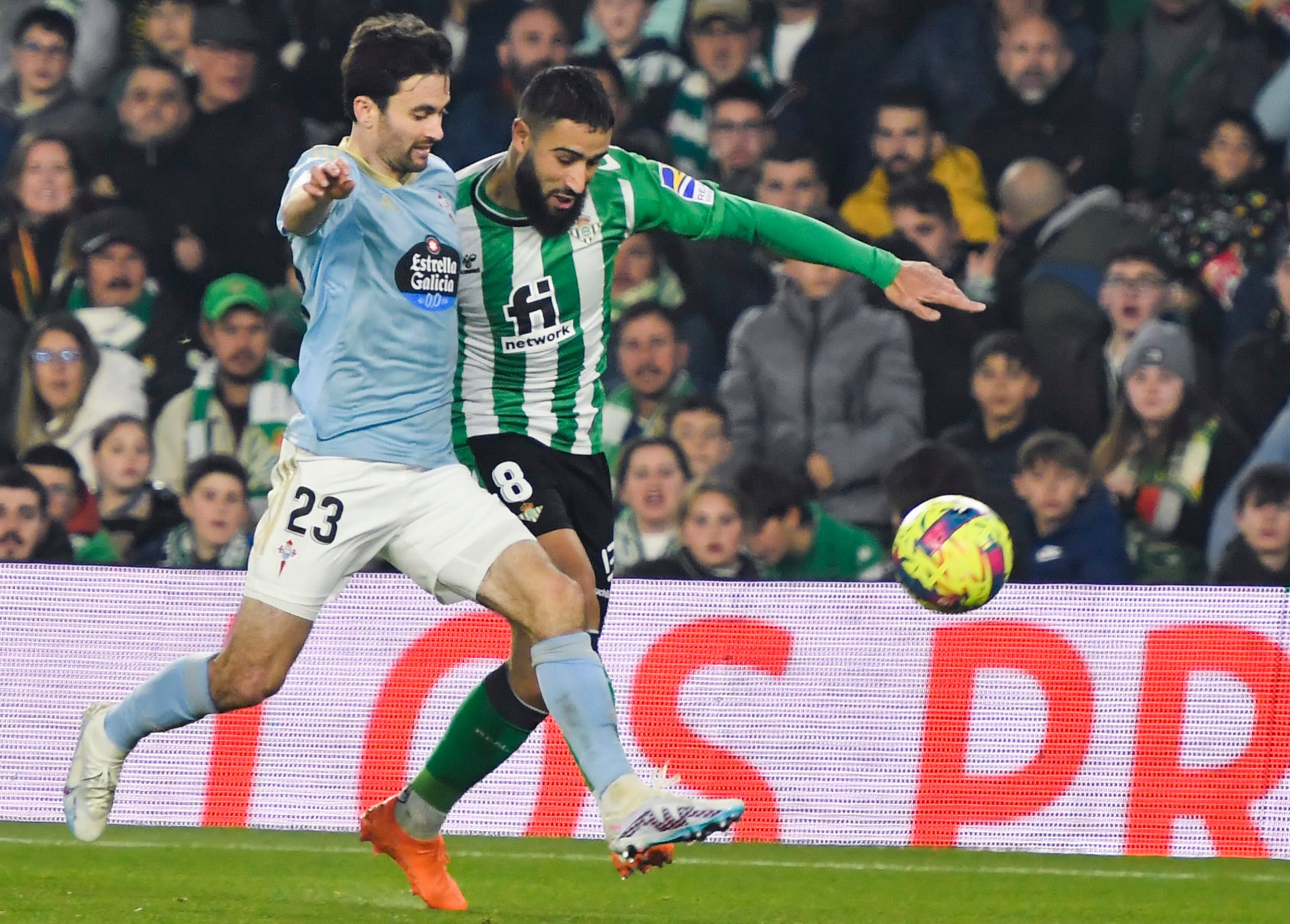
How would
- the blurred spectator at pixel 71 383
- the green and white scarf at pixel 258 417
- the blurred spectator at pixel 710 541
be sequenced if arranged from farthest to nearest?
the blurred spectator at pixel 71 383 < the green and white scarf at pixel 258 417 < the blurred spectator at pixel 710 541

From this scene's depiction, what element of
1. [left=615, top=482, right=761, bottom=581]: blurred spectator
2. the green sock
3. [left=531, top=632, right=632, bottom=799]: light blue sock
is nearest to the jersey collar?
[left=531, top=632, right=632, bottom=799]: light blue sock

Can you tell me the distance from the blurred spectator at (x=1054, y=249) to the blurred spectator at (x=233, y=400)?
140 inches

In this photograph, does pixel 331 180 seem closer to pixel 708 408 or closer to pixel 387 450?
pixel 387 450

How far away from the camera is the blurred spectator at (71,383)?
948 cm

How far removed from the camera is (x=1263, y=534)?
8555mm

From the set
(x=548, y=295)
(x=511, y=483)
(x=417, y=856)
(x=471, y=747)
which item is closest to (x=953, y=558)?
(x=511, y=483)

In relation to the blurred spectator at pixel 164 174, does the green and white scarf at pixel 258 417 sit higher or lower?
lower

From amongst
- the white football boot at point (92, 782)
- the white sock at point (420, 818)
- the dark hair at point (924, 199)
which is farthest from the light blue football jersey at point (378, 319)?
the dark hair at point (924, 199)

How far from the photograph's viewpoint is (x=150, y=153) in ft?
32.2

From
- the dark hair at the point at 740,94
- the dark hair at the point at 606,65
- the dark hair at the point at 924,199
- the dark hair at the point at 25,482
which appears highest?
the dark hair at the point at 606,65

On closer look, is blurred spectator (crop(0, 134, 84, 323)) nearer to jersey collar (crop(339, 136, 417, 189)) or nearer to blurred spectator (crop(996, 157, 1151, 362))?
blurred spectator (crop(996, 157, 1151, 362))

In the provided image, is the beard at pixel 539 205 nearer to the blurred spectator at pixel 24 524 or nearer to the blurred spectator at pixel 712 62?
the blurred spectator at pixel 712 62

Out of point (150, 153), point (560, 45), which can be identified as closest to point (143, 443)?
point (150, 153)

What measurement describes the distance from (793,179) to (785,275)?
1.54 feet
